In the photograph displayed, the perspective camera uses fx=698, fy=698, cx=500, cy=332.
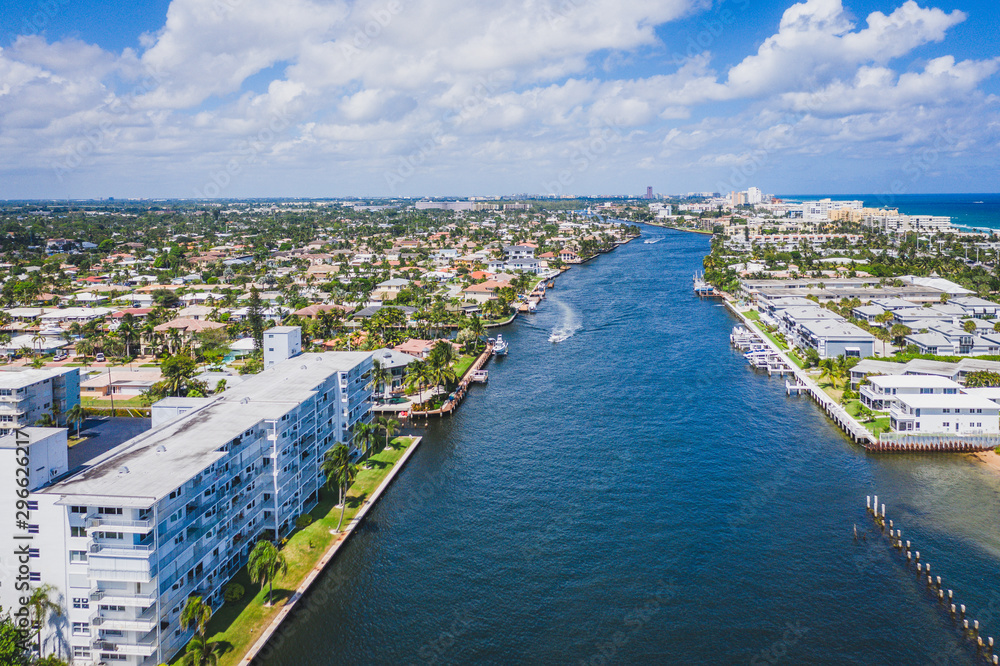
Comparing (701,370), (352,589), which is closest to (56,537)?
(352,589)

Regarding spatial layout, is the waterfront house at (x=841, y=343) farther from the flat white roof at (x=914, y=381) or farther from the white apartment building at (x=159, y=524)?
the white apartment building at (x=159, y=524)

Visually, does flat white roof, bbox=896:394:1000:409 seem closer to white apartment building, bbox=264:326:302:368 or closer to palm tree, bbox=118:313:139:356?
white apartment building, bbox=264:326:302:368

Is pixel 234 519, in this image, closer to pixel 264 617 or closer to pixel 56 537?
pixel 264 617

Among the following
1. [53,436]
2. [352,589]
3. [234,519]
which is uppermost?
[53,436]

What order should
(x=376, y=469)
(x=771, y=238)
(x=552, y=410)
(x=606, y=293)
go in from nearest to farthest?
(x=376, y=469) < (x=552, y=410) < (x=606, y=293) < (x=771, y=238)

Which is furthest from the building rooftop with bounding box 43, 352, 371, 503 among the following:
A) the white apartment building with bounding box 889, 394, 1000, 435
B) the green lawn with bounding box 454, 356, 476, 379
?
the white apartment building with bounding box 889, 394, 1000, 435

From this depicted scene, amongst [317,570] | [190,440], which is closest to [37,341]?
[190,440]

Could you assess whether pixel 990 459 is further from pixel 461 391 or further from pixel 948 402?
pixel 461 391
